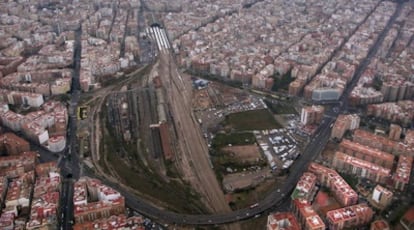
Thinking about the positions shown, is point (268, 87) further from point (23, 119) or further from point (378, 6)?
point (378, 6)

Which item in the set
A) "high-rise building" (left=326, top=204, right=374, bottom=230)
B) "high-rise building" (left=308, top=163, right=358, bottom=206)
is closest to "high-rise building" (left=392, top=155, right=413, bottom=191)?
"high-rise building" (left=308, top=163, right=358, bottom=206)

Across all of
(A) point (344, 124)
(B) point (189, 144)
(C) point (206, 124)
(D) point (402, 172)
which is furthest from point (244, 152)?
(D) point (402, 172)

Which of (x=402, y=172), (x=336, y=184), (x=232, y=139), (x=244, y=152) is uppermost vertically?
(x=402, y=172)

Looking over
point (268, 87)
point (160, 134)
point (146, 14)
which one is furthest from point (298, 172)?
point (146, 14)

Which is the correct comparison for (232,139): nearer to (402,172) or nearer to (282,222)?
(282,222)

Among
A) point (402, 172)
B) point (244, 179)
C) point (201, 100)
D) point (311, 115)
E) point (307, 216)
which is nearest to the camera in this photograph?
point (307, 216)

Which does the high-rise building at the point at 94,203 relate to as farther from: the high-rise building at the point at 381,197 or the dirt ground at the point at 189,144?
the high-rise building at the point at 381,197

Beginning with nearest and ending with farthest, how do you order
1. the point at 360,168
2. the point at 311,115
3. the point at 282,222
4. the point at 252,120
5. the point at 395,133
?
the point at 282,222, the point at 360,168, the point at 395,133, the point at 311,115, the point at 252,120

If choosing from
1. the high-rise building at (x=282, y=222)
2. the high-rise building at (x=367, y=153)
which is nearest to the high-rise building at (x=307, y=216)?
the high-rise building at (x=282, y=222)
